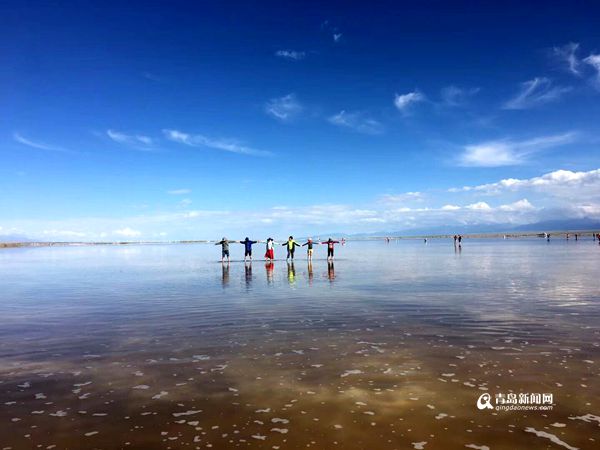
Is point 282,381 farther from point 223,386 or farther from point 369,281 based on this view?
point 369,281

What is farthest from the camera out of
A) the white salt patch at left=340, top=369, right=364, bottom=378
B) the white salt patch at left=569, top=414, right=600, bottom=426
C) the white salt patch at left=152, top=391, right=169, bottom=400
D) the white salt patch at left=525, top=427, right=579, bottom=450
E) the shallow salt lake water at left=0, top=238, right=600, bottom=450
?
the white salt patch at left=340, top=369, right=364, bottom=378

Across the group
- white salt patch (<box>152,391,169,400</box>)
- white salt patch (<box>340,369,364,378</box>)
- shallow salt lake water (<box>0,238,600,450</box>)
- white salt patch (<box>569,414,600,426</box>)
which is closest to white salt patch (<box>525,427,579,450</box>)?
shallow salt lake water (<box>0,238,600,450</box>)

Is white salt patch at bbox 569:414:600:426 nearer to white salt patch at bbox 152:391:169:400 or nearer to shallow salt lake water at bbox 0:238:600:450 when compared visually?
shallow salt lake water at bbox 0:238:600:450

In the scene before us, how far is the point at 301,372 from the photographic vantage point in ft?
29.8

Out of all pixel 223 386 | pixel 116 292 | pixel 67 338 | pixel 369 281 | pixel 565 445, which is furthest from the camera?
pixel 369 281

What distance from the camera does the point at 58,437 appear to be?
6.28 m

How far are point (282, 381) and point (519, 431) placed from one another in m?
4.27

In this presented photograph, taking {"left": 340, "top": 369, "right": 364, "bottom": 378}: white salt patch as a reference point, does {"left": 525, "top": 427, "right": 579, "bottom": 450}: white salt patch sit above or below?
below

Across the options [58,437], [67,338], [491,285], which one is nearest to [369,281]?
[491,285]
